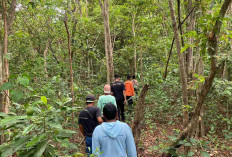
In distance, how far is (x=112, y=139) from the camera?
2416 mm

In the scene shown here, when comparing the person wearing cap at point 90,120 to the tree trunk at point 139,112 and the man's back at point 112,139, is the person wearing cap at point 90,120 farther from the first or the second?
the man's back at point 112,139

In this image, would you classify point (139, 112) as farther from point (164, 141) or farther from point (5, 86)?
point (5, 86)

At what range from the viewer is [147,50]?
12938mm

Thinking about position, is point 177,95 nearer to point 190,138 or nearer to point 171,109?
point 171,109

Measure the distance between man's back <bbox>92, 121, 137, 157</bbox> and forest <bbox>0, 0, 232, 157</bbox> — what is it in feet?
0.90

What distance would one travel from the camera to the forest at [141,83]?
6.88ft

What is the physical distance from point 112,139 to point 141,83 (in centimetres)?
740

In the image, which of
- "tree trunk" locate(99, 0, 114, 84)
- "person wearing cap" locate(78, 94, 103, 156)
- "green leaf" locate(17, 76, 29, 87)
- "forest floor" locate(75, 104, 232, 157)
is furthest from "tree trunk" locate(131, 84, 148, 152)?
"tree trunk" locate(99, 0, 114, 84)

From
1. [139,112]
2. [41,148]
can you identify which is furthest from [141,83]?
[41,148]

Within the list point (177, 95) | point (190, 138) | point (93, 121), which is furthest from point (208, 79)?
point (177, 95)

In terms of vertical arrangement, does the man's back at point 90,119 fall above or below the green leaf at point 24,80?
below

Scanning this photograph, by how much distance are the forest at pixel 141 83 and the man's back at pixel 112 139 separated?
274 millimetres

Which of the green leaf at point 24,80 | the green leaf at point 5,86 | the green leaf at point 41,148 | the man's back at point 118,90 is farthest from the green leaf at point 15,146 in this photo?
the man's back at point 118,90

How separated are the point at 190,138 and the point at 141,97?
3.46 ft
